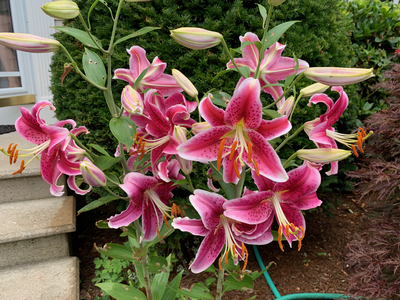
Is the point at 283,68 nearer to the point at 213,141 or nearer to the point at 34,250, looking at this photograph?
the point at 213,141

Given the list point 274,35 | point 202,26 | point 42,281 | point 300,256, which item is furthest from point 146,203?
point 300,256

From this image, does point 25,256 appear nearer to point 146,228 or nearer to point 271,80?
point 146,228

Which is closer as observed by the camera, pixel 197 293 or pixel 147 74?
pixel 147 74

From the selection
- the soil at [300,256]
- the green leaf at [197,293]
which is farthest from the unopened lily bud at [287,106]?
the soil at [300,256]

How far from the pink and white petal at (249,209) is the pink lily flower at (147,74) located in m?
0.32

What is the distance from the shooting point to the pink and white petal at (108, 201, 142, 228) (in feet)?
2.41

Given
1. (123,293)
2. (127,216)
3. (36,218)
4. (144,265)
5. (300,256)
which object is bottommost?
(300,256)

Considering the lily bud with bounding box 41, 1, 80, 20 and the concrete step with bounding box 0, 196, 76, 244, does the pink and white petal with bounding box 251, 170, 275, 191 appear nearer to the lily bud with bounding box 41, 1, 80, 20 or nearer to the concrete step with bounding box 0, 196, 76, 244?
the lily bud with bounding box 41, 1, 80, 20

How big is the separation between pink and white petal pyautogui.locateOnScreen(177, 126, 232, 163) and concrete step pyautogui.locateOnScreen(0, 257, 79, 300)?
1.18 meters

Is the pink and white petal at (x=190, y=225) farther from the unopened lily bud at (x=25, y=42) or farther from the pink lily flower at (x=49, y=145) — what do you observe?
the unopened lily bud at (x=25, y=42)

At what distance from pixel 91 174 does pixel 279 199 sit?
0.40m

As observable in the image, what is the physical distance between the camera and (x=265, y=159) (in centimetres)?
59

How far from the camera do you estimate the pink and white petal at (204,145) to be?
0.57 m

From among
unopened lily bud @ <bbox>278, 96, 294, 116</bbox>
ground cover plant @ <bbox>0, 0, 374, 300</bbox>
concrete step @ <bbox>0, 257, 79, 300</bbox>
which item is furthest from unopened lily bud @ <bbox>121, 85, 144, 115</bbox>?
concrete step @ <bbox>0, 257, 79, 300</bbox>
